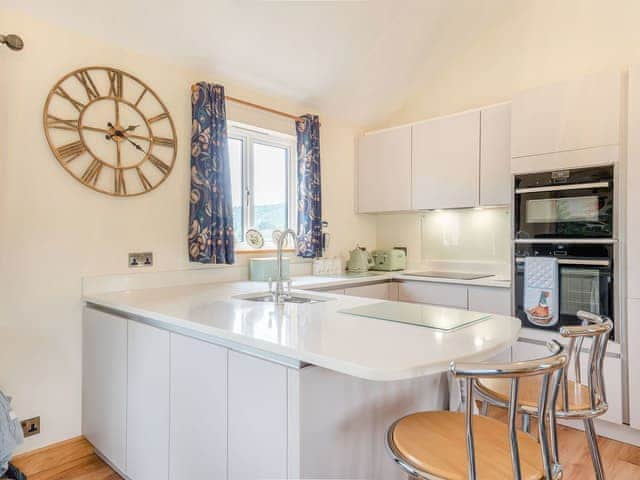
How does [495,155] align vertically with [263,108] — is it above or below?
below

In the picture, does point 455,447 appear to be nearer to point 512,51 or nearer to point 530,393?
point 530,393

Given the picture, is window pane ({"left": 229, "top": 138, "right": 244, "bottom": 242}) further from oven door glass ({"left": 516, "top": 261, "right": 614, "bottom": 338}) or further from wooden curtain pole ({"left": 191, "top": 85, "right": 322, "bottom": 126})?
oven door glass ({"left": 516, "top": 261, "right": 614, "bottom": 338})

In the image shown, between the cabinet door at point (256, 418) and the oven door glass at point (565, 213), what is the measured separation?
6.88 ft

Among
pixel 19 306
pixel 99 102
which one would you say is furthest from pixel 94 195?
pixel 19 306

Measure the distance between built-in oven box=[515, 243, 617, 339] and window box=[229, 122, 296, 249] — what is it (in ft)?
6.20

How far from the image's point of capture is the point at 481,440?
1162 millimetres

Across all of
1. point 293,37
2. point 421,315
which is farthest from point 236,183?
point 421,315

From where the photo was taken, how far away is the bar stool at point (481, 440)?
35.7 inches

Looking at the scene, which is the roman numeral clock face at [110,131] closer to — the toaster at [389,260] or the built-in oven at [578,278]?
the toaster at [389,260]

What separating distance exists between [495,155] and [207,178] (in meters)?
2.08

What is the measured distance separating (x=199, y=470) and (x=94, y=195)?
1593 mm

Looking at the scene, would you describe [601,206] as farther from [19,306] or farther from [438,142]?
[19,306]

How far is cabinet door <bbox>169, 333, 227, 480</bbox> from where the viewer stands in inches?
54.9

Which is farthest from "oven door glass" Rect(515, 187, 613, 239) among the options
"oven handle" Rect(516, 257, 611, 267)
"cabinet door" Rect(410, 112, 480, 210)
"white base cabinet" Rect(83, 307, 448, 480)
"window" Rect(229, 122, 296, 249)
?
"window" Rect(229, 122, 296, 249)
